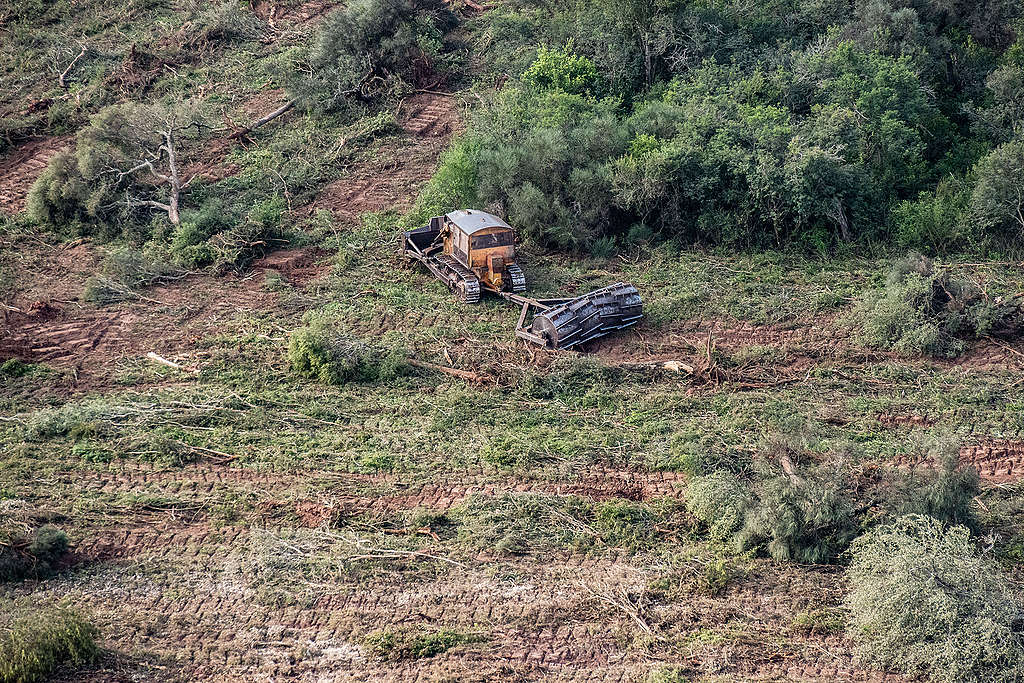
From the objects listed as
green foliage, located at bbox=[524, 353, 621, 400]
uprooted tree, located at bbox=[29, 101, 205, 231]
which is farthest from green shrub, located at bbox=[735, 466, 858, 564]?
uprooted tree, located at bbox=[29, 101, 205, 231]

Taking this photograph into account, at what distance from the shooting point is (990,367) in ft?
62.7

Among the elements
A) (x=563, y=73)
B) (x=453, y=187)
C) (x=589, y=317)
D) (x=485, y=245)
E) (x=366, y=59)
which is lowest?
(x=589, y=317)

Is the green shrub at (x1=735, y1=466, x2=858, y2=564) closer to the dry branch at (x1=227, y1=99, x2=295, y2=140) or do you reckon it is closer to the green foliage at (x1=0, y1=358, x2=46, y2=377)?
the green foliage at (x1=0, y1=358, x2=46, y2=377)

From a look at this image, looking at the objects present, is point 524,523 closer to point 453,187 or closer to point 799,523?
point 799,523

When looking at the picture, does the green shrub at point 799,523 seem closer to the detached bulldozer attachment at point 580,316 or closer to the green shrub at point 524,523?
the green shrub at point 524,523

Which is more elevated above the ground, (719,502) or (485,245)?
(485,245)

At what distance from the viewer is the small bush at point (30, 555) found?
1356 centimetres

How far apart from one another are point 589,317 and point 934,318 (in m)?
6.78

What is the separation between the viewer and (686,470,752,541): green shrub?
14734 mm

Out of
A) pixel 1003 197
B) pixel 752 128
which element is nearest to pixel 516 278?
pixel 752 128

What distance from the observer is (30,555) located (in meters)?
13.7

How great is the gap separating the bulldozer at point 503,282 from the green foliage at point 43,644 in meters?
10.1

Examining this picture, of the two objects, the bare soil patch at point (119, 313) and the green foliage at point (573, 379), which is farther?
the bare soil patch at point (119, 313)

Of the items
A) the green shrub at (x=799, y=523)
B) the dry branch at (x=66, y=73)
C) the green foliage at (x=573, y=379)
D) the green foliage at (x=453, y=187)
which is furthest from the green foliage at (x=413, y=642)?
the dry branch at (x=66, y=73)
